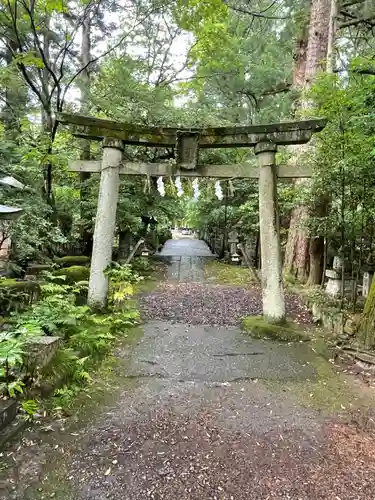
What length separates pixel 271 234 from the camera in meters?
5.52

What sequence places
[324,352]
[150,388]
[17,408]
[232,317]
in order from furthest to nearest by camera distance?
[232,317]
[324,352]
[150,388]
[17,408]

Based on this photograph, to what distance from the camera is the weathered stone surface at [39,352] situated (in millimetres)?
3066

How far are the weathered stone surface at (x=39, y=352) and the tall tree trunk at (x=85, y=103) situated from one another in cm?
660

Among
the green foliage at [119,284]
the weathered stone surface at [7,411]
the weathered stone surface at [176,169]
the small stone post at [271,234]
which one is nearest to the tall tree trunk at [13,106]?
the weathered stone surface at [176,169]

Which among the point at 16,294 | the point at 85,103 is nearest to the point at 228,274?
the point at 85,103

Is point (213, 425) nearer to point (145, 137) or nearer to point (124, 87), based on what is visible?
point (145, 137)

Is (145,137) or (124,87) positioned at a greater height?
(124,87)

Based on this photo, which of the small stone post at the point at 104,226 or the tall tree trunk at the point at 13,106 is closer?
the small stone post at the point at 104,226

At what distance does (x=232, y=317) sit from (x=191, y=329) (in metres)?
1.08

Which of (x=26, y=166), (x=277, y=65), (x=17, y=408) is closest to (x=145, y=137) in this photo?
(x=26, y=166)

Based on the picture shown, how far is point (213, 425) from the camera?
2.98 metres

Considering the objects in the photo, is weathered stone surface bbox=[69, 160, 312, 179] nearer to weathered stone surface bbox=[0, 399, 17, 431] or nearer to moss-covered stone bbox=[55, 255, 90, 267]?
moss-covered stone bbox=[55, 255, 90, 267]

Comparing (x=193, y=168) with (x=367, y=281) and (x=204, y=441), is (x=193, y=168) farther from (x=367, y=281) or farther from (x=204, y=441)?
(x=204, y=441)

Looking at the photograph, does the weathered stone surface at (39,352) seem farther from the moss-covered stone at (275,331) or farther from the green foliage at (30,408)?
the moss-covered stone at (275,331)
